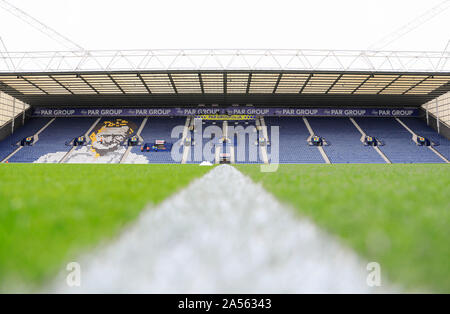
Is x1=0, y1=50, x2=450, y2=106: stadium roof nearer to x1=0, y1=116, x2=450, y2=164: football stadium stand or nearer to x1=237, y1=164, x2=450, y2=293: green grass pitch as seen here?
x1=0, y1=116, x2=450, y2=164: football stadium stand

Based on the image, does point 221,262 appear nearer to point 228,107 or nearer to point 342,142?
point 342,142

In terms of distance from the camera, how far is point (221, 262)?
57 centimetres

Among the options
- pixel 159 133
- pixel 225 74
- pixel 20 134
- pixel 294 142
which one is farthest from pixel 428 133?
pixel 20 134

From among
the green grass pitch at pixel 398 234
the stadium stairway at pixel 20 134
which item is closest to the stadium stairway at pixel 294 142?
the green grass pitch at pixel 398 234

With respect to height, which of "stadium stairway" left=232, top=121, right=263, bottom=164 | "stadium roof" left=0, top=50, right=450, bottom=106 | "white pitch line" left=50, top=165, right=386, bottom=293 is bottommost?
"white pitch line" left=50, top=165, right=386, bottom=293

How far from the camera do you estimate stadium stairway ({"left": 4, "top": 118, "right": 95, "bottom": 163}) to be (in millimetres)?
24781

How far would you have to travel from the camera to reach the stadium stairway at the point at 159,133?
80.6 feet

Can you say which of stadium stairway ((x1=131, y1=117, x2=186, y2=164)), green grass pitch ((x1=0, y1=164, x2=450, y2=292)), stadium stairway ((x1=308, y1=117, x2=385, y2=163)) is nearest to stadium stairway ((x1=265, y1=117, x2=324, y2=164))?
stadium stairway ((x1=308, y1=117, x2=385, y2=163))

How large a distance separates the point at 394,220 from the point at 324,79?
984 inches

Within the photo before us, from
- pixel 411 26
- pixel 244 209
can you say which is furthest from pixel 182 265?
pixel 411 26

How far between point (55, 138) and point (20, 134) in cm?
442

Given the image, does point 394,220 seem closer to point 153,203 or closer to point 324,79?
point 153,203

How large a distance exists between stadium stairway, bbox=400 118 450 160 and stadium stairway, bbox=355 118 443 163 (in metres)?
1.14

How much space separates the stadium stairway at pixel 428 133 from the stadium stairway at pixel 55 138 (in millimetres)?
38890
